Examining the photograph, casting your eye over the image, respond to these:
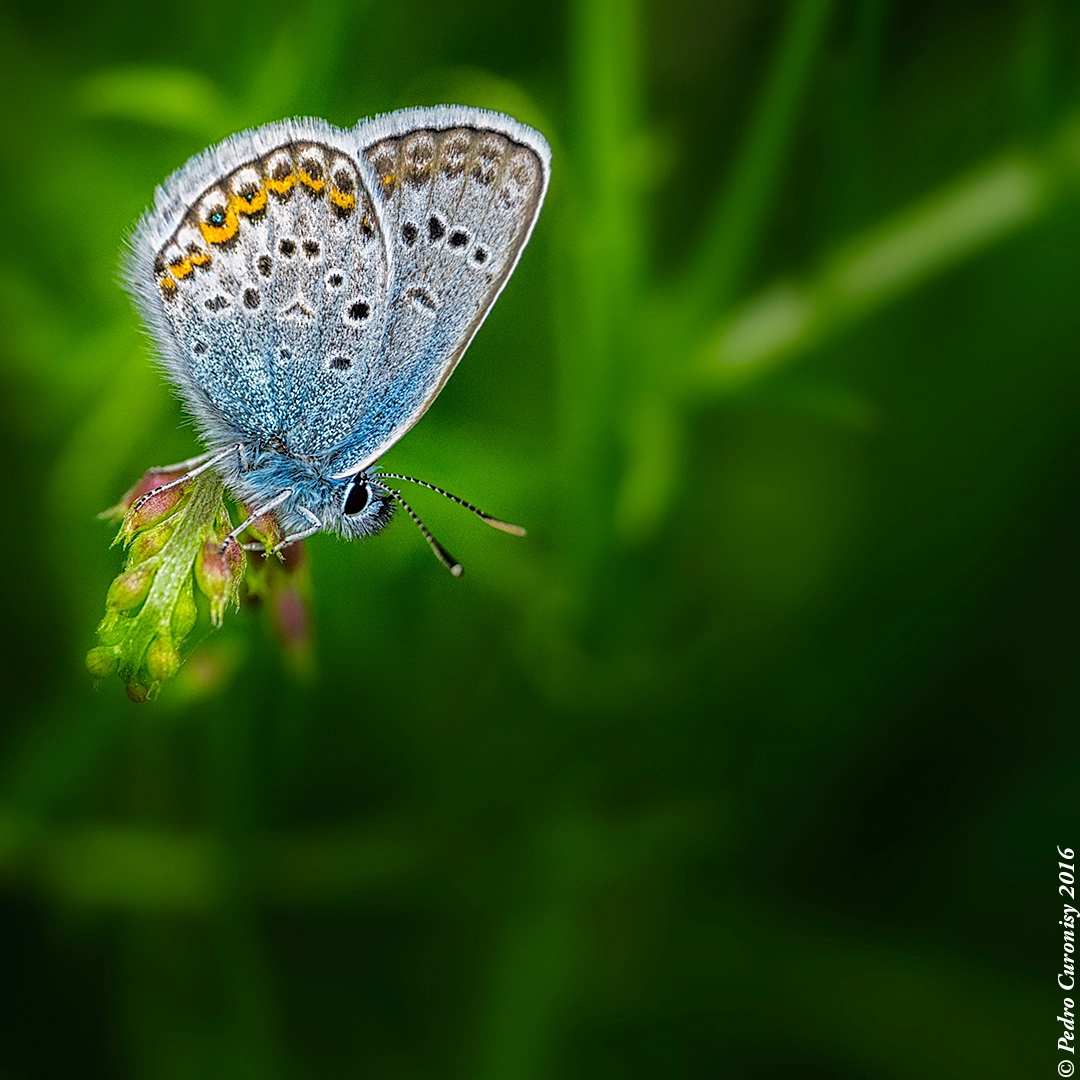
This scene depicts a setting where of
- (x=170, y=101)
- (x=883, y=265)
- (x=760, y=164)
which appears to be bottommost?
(x=170, y=101)

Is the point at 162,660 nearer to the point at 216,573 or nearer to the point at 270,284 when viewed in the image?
the point at 216,573

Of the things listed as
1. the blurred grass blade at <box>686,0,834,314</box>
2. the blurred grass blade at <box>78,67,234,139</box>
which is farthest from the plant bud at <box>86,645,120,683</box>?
the blurred grass blade at <box>686,0,834,314</box>

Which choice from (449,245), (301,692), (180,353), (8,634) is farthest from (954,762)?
(8,634)

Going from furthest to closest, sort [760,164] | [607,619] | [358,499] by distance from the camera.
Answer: [607,619] → [760,164] → [358,499]

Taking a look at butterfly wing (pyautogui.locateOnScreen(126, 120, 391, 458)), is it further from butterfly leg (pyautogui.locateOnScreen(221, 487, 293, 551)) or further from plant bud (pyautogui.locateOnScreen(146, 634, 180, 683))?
plant bud (pyautogui.locateOnScreen(146, 634, 180, 683))

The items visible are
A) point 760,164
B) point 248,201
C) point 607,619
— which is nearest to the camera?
point 248,201

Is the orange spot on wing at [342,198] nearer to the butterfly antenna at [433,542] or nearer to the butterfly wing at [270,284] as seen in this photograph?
the butterfly wing at [270,284]

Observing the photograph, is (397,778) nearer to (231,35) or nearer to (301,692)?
(301,692)

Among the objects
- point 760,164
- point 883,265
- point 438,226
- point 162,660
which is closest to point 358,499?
point 438,226
